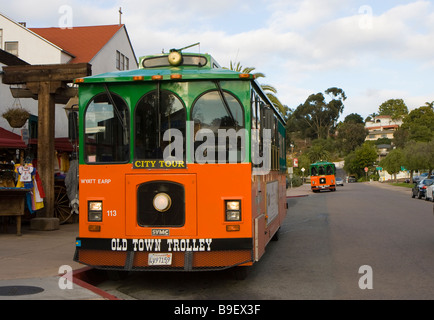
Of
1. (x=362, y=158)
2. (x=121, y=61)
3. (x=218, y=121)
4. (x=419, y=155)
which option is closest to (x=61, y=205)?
(x=218, y=121)

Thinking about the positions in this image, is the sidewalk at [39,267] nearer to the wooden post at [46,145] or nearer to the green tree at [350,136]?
the wooden post at [46,145]

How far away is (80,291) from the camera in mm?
6391

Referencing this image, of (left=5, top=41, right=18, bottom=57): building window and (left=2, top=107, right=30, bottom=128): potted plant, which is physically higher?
(left=5, top=41, right=18, bottom=57): building window

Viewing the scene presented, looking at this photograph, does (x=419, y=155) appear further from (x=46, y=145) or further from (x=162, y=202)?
(x=162, y=202)

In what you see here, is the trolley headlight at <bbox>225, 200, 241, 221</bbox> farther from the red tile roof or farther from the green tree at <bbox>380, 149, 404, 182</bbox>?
the green tree at <bbox>380, 149, 404, 182</bbox>

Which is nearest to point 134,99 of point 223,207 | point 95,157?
point 95,157

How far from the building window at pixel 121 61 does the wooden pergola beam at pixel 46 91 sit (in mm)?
19484

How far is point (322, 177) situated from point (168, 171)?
135ft

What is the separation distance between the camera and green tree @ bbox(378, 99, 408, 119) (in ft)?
504

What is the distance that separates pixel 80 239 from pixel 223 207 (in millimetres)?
2138

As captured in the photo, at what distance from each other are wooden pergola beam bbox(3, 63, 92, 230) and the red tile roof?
51.4 feet

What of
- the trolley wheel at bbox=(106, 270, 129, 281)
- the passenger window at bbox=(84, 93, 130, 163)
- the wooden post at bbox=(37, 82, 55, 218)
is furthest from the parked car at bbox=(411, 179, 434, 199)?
the passenger window at bbox=(84, 93, 130, 163)

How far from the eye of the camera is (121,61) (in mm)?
34062

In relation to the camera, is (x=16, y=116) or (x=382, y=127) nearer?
(x=16, y=116)
